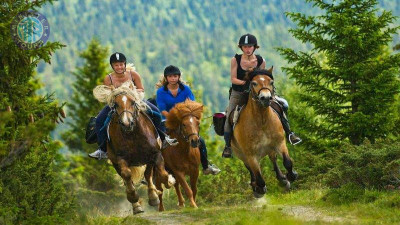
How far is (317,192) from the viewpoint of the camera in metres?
15.3

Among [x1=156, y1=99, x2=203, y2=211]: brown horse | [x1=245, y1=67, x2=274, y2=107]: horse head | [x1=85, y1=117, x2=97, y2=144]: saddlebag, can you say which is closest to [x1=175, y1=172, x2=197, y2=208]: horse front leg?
[x1=156, y1=99, x2=203, y2=211]: brown horse

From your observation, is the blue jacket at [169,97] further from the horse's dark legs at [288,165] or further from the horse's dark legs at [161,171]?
the horse's dark legs at [288,165]

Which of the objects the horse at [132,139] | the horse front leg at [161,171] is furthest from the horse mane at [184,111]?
the horse front leg at [161,171]

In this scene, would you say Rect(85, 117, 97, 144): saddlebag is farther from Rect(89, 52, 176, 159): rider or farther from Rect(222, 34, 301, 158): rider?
Rect(222, 34, 301, 158): rider

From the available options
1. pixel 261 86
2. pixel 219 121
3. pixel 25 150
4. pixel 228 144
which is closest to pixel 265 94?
pixel 261 86

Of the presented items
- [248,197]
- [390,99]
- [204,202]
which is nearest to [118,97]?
[248,197]

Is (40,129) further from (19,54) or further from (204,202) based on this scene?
(204,202)

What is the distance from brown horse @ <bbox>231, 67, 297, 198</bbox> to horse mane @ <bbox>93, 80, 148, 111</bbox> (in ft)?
7.11

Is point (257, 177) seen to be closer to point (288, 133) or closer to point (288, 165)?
point (288, 165)

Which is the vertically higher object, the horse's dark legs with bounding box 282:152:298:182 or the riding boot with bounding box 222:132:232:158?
the riding boot with bounding box 222:132:232:158

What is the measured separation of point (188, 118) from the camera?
47.2ft

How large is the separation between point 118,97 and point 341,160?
16.9 feet

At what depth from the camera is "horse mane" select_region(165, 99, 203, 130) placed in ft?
47.4

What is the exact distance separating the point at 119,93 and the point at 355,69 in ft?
38.2
